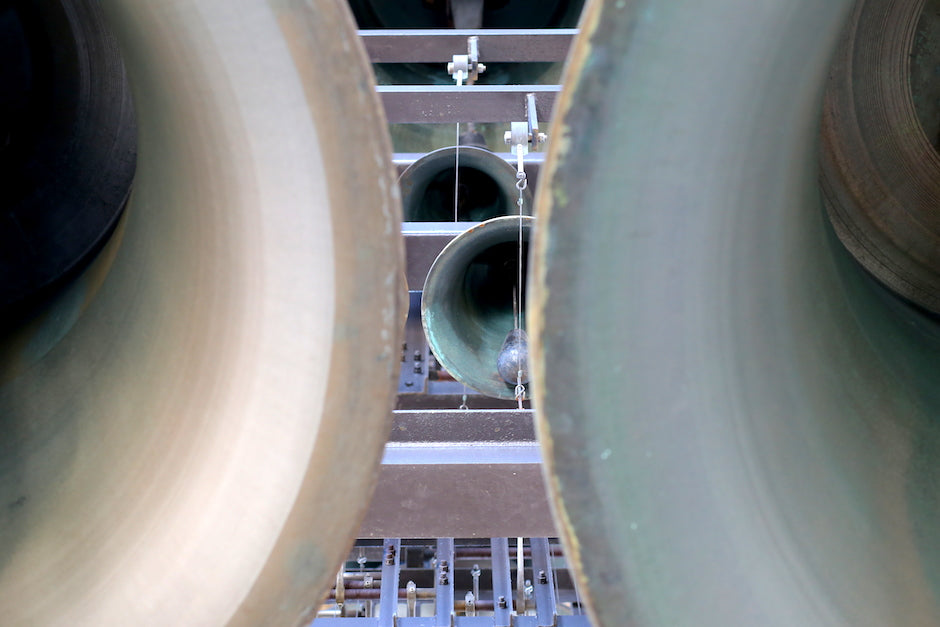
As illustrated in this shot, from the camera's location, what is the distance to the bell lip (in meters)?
1.82

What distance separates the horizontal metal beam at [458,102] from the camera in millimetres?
2088

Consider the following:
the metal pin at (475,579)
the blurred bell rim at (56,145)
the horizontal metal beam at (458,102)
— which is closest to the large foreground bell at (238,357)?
the blurred bell rim at (56,145)

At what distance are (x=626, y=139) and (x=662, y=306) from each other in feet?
0.40

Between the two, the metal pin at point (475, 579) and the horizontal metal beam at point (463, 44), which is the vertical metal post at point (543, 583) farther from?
the horizontal metal beam at point (463, 44)

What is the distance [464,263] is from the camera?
201 centimetres

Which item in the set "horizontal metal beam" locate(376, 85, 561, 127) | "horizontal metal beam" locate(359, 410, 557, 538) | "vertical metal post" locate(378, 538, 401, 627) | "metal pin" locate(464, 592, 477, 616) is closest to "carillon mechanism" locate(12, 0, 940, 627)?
"horizontal metal beam" locate(359, 410, 557, 538)

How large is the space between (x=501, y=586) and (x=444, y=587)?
0.19 metres

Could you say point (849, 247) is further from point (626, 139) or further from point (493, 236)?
point (493, 236)

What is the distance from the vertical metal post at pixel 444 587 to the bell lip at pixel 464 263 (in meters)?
0.93

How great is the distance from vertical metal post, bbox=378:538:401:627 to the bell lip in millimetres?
990

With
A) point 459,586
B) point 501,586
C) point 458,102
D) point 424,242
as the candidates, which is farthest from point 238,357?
point 459,586

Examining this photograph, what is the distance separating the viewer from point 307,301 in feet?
1.90

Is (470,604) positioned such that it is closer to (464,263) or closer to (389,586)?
(389,586)

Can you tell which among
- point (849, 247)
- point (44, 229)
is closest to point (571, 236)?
point (849, 247)
